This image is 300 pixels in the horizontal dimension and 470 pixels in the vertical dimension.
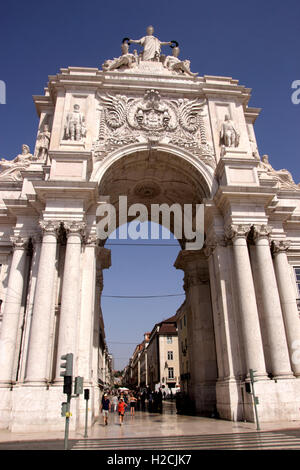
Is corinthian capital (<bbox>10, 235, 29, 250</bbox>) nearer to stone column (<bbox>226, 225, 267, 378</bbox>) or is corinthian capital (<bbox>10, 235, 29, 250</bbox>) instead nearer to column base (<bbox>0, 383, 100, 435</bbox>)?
column base (<bbox>0, 383, 100, 435</bbox>)

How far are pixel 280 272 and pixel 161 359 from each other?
51.1 metres

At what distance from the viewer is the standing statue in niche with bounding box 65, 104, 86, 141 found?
20141 mm

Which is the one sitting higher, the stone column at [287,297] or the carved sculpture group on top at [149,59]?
the carved sculpture group on top at [149,59]

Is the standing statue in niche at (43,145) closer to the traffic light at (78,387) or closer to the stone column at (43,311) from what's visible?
the stone column at (43,311)

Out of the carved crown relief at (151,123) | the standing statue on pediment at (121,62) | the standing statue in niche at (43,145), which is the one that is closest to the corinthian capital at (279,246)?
the carved crown relief at (151,123)

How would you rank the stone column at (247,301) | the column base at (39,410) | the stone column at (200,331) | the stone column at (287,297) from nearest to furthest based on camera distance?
the column base at (39,410) → the stone column at (247,301) → the stone column at (287,297) → the stone column at (200,331)

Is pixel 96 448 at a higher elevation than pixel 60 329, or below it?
below

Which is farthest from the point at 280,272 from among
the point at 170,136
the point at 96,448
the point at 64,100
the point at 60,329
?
the point at 64,100

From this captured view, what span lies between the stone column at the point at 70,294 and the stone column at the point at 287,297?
10847mm

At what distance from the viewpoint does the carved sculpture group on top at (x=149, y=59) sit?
2436 cm

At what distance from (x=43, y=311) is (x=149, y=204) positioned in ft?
46.0
